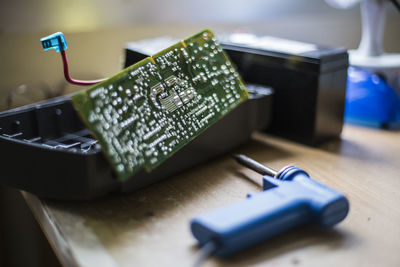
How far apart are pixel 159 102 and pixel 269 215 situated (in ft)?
0.71

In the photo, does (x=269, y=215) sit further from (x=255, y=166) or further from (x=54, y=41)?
(x=54, y=41)

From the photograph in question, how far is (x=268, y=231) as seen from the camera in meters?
0.47

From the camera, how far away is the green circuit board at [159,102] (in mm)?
512

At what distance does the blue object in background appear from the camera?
85 cm

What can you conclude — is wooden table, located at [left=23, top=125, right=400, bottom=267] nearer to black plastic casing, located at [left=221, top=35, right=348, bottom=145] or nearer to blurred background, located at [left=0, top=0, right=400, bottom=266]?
black plastic casing, located at [left=221, top=35, right=348, bottom=145]

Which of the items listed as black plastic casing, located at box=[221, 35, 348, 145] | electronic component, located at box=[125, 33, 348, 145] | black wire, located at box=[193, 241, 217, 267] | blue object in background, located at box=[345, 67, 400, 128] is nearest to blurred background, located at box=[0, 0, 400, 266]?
electronic component, located at box=[125, 33, 348, 145]

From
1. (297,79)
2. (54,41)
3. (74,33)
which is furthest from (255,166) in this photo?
(74,33)

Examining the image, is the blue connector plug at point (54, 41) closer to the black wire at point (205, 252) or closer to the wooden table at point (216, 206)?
the wooden table at point (216, 206)

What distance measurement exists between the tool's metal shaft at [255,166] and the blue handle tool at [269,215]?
62 millimetres

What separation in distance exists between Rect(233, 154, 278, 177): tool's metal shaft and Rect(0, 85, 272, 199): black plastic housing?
0.04m

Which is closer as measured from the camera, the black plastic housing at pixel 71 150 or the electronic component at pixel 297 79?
the black plastic housing at pixel 71 150

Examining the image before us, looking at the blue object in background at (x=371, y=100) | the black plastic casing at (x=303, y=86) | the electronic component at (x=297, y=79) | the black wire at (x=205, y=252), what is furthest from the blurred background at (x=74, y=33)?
the black wire at (x=205, y=252)

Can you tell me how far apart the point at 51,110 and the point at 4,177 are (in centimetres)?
13

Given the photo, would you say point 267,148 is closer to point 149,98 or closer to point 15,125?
point 149,98
